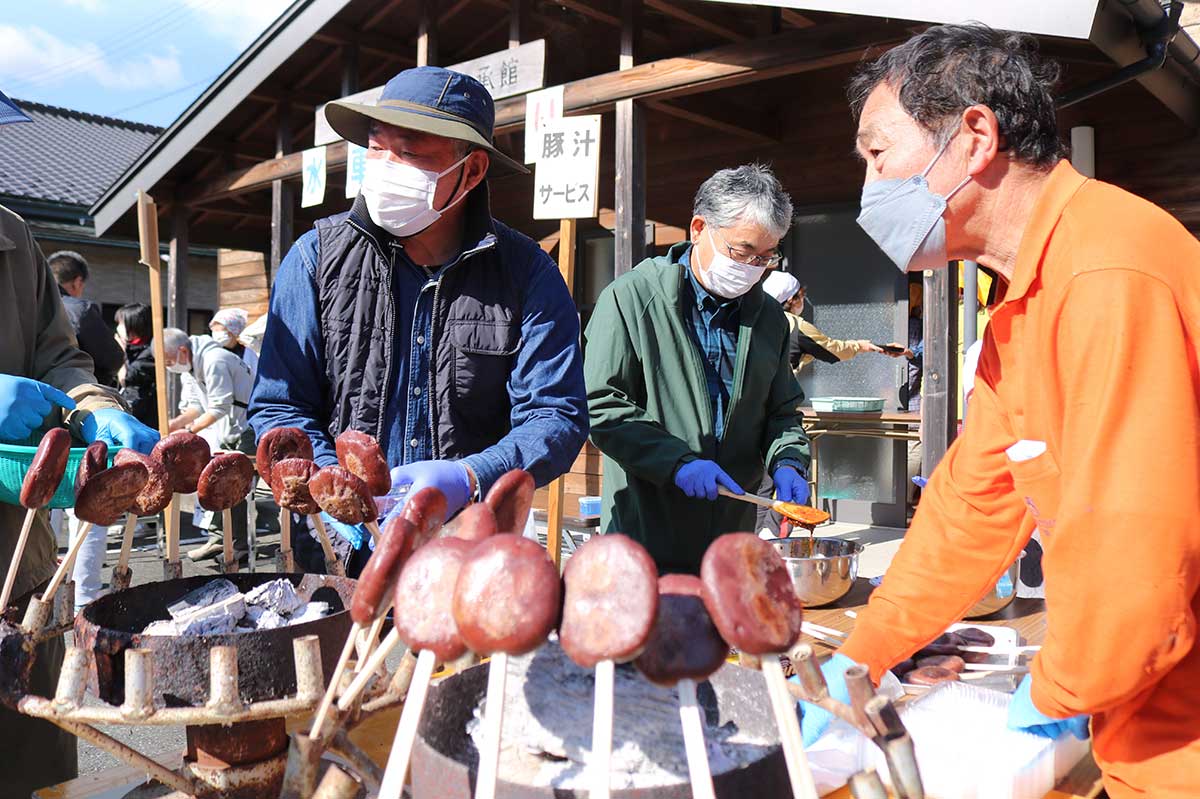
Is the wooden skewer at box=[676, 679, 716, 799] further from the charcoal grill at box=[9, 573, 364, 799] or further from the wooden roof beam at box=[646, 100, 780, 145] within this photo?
the wooden roof beam at box=[646, 100, 780, 145]

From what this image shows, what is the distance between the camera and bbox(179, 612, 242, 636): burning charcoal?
1557 millimetres

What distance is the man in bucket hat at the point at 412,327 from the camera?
2375 millimetres

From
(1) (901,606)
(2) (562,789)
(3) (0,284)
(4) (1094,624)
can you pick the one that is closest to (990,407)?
(1) (901,606)

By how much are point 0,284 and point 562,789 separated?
2.15 meters

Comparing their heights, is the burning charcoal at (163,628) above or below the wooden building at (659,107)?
below

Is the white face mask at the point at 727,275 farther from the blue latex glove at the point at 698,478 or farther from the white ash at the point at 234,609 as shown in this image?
the white ash at the point at 234,609

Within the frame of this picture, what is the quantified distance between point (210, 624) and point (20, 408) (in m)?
0.84

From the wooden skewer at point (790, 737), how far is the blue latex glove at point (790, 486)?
7.84ft

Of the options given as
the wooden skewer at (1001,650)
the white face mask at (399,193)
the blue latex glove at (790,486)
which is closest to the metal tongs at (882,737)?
the wooden skewer at (1001,650)

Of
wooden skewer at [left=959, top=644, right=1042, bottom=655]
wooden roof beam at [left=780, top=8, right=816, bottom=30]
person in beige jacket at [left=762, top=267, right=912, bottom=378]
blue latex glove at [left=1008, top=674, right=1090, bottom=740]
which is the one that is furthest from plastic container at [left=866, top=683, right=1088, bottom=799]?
wooden roof beam at [left=780, top=8, right=816, bottom=30]

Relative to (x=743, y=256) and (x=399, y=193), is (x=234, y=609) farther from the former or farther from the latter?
(x=743, y=256)

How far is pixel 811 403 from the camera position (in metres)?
8.67

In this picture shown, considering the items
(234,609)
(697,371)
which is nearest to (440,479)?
(234,609)

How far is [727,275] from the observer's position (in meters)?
3.32
